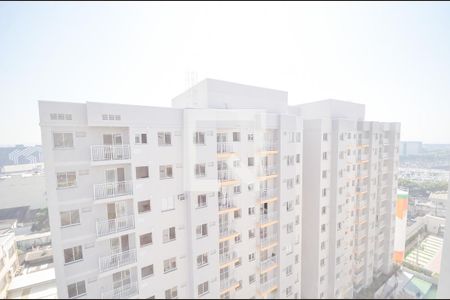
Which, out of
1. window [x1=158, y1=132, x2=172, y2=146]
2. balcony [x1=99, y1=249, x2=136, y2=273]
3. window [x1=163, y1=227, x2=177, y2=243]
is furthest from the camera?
window [x1=163, y1=227, x2=177, y2=243]

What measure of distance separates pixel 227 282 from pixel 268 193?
14.8 feet

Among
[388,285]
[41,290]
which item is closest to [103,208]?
[41,290]

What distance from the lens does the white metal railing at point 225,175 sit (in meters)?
8.75

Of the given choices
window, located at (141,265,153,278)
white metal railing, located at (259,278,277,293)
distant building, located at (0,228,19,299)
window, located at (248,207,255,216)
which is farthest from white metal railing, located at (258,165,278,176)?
distant building, located at (0,228,19,299)

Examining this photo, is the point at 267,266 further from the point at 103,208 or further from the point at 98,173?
the point at 98,173

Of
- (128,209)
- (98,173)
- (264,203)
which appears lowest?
(264,203)

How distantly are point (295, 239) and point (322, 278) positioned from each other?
15.0 ft

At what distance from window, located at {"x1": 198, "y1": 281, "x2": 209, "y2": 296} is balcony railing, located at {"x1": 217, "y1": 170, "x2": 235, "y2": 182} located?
444 cm

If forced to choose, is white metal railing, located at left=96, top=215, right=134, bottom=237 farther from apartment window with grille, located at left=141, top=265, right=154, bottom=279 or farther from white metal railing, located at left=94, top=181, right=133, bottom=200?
apartment window with grille, located at left=141, top=265, right=154, bottom=279

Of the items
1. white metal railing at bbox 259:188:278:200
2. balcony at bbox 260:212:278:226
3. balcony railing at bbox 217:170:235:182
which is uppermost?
balcony railing at bbox 217:170:235:182

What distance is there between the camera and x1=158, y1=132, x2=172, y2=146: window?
24.7 feet

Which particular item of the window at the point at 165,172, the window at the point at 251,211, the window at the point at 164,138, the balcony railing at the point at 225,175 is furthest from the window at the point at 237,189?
the window at the point at 164,138

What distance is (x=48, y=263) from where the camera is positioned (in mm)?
4859

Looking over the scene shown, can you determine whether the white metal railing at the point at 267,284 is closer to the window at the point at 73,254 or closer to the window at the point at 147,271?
the window at the point at 147,271
